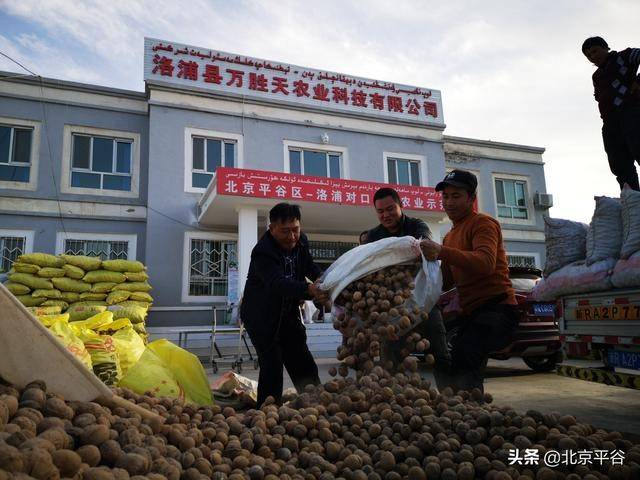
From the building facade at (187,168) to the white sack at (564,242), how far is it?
271 inches

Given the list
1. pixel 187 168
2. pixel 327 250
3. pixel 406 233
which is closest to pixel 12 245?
pixel 187 168

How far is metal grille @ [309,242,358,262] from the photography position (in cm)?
1331

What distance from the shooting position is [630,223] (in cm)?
308

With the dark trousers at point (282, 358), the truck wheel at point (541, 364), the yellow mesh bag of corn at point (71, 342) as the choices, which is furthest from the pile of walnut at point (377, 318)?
the truck wheel at point (541, 364)

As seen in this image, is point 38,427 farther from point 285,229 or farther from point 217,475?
point 285,229

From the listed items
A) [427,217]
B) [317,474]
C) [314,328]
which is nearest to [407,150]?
[427,217]

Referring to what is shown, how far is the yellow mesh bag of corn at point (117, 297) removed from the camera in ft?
29.8

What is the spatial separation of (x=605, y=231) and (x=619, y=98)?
1.37m

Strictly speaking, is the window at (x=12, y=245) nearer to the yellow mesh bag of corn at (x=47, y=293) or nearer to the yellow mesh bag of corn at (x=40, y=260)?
the yellow mesh bag of corn at (x=40, y=260)

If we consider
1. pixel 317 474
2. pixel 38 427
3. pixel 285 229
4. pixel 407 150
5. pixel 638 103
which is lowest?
pixel 317 474

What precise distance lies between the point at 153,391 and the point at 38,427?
149 cm

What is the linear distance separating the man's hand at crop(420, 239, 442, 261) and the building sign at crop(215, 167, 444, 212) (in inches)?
289

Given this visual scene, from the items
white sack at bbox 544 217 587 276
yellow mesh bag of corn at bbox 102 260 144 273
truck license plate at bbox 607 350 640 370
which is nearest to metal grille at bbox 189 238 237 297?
yellow mesh bag of corn at bbox 102 260 144 273

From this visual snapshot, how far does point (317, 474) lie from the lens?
1.71 m
